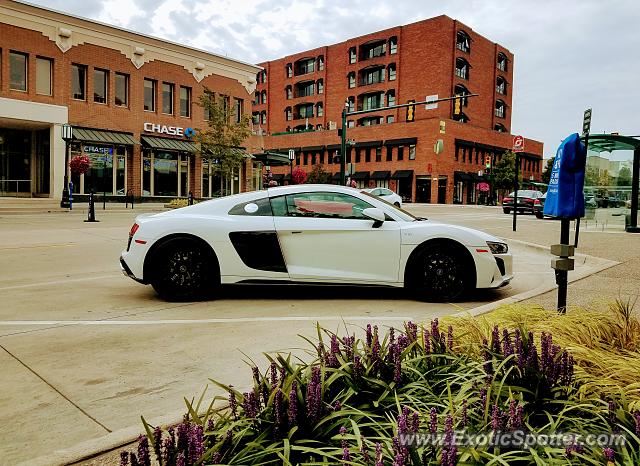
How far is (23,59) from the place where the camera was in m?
31.4

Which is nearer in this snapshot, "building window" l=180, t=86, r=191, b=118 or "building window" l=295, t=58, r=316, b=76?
"building window" l=180, t=86, r=191, b=118

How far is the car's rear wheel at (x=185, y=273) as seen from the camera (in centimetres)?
659

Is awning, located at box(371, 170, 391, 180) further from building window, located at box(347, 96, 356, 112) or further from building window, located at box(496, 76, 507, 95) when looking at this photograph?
building window, located at box(496, 76, 507, 95)

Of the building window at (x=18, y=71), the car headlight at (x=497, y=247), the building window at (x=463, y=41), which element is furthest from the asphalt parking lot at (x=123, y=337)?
the building window at (x=463, y=41)

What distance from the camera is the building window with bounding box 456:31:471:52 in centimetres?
6727

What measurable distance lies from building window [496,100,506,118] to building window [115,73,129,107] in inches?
2268

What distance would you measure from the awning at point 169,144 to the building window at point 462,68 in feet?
136

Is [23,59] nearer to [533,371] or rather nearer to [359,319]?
[359,319]

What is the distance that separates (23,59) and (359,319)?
33408 mm

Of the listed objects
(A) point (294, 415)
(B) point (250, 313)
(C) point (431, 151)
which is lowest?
(B) point (250, 313)

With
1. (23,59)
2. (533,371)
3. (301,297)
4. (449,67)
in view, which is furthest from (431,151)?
(533,371)

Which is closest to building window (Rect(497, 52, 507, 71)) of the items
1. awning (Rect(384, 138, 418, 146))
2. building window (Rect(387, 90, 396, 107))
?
building window (Rect(387, 90, 396, 107))

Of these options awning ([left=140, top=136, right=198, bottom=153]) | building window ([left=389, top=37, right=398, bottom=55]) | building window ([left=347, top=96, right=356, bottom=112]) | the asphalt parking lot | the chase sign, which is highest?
building window ([left=389, top=37, right=398, bottom=55])

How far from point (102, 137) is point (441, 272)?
107 ft
